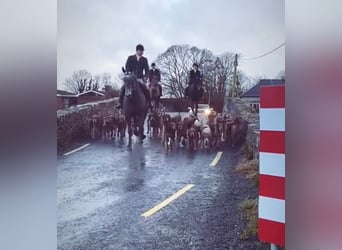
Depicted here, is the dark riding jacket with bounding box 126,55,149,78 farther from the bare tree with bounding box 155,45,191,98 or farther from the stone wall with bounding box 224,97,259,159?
the stone wall with bounding box 224,97,259,159

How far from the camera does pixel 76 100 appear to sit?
150 cm

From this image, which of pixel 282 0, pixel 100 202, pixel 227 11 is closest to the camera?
pixel 282 0

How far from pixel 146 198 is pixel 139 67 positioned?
53 centimetres

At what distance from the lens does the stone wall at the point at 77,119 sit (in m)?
1.48

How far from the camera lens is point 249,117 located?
4.41ft

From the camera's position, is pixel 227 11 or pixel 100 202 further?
pixel 100 202

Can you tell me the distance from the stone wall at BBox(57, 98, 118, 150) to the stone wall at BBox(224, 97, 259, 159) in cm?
48

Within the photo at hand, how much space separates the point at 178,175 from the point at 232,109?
0.34 meters

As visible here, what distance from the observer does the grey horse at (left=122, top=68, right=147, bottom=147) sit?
146 centimetres

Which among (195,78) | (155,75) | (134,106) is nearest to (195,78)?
(195,78)
